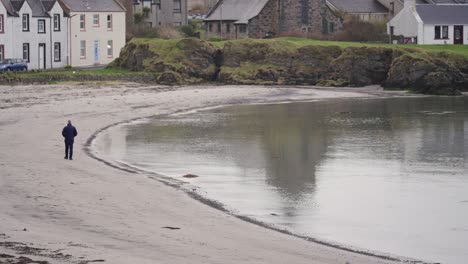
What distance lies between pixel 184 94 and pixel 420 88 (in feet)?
52.9

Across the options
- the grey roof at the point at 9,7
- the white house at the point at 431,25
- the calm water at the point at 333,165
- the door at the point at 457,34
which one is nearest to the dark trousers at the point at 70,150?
the calm water at the point at 333,165

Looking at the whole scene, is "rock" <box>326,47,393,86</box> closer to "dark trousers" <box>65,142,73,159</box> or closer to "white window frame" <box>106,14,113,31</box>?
"white window frame" <box>106,14,113,31</box>

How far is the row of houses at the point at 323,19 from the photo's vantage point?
3356 inches

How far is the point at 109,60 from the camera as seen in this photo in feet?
251

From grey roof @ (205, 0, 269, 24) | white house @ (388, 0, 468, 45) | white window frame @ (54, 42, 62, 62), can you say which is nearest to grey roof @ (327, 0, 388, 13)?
white house @ (388, 0, 468, 45)

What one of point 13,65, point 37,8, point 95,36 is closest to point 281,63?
point 95,36

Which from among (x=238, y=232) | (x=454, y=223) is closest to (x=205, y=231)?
(x=238, y=232)

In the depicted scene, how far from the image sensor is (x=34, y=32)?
226 ft

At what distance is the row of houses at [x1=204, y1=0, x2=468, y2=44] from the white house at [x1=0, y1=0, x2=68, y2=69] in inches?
849

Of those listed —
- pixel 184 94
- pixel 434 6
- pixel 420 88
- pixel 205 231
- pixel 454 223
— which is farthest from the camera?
pixel 434 6

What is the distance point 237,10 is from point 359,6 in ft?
40.4

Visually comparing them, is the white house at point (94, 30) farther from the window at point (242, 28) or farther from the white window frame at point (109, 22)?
the window at point (242, 28)

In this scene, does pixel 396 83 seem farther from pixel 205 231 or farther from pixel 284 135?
pixel 205 231

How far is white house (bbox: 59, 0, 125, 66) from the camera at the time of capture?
72.8 metres
